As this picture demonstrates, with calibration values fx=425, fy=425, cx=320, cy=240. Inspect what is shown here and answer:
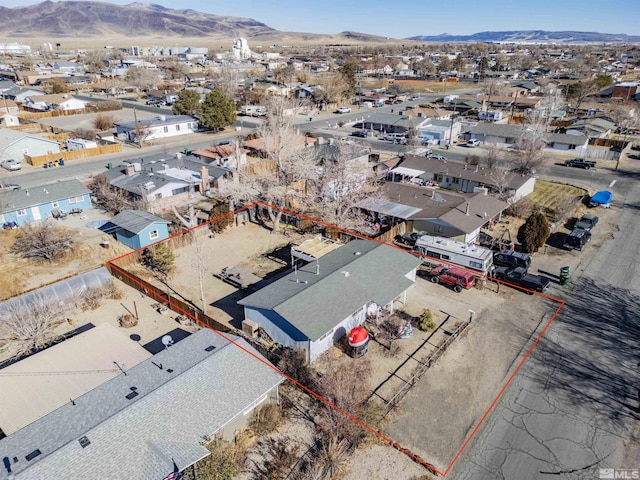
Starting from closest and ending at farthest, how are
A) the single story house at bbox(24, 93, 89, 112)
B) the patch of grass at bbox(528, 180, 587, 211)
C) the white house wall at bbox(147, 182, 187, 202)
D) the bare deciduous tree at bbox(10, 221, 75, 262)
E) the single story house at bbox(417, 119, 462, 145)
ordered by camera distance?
the bare deciduous tree at bbox(10, 221, 75, 262)
the white house wall at bbox(147, 182, 187, 202)
the patch of grass at bbox(528, 180, 587, 211)
the single story house at bbox(417, 119, 462, 145)
the single story house at bbox(24, 93, 89, 112)

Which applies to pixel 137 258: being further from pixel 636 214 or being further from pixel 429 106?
pixel 429 106

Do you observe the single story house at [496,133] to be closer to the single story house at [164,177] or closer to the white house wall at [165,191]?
the single story house at [164,177]

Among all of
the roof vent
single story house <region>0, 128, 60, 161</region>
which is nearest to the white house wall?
single story house <region>0, 128, 60, 161</region>

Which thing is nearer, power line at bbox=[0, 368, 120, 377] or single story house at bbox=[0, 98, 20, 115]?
power line at bbox=[0, 368, 120, 377]

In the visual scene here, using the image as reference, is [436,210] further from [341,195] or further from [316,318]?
[316,318]

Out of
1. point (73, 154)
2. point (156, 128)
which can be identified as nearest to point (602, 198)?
point (156, 128)

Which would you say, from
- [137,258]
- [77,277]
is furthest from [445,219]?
[77,277]

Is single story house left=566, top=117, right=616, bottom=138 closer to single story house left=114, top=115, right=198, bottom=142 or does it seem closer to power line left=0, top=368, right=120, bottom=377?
single story house left=114, top=115, right=198, bottom=142
